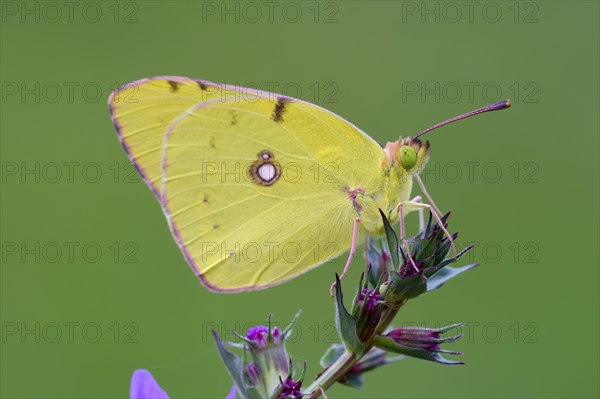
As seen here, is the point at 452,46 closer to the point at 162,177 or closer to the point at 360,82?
the point at 360,82

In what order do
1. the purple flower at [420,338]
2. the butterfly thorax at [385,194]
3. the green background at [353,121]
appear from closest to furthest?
1. the purple flower at [420,338]
2. the butterfly thorax at [385,194]
3. the green background at [353,121]

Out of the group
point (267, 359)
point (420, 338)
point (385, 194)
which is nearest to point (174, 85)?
point (385, 194)

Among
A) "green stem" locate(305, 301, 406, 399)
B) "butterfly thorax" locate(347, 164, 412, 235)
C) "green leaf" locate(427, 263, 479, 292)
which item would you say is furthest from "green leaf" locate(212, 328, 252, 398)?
"butterfly thorax" locate(347, 164, 412, 235)

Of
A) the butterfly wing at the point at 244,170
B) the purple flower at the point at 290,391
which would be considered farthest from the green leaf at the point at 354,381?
the butterfly wing at the point at 244,170

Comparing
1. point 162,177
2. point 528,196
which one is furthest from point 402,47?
point 162,177

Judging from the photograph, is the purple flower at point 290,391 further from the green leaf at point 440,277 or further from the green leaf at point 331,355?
the green leaf at point 440,277

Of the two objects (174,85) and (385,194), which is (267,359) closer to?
(385,194)

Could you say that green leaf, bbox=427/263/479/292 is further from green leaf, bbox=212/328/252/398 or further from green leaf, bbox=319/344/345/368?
green leaf, bbox=212/328/252/398
